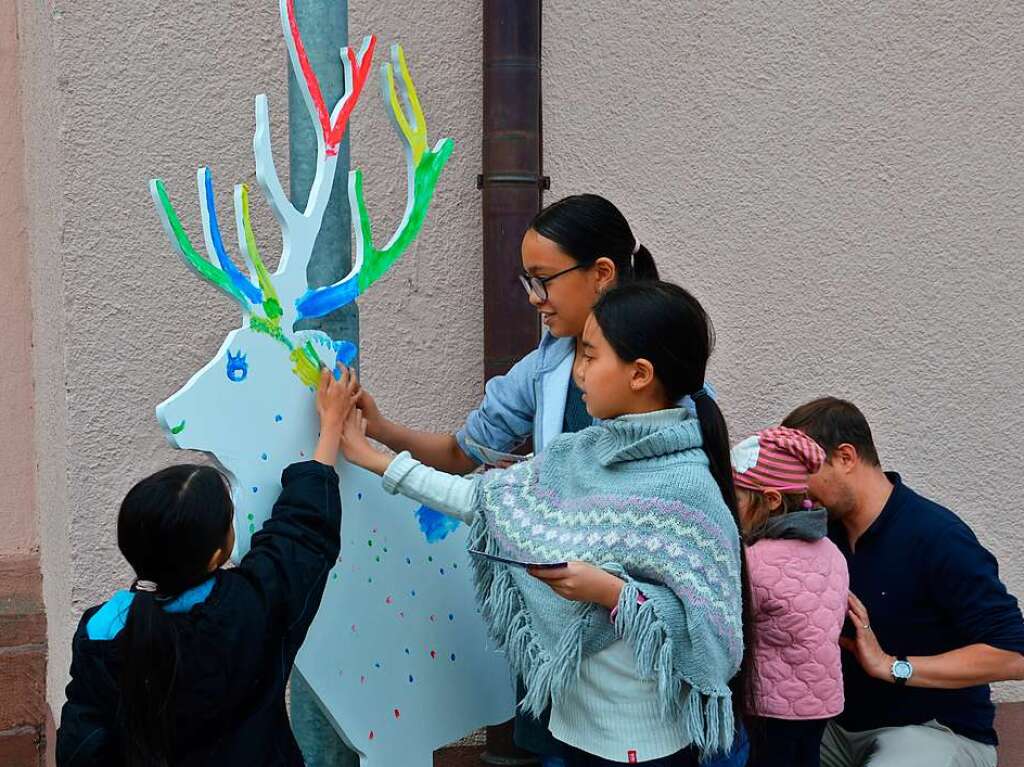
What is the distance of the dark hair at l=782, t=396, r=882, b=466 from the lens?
9.68 ft

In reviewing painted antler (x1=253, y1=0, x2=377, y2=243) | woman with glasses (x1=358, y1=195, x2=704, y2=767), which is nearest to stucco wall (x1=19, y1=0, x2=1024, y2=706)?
woman with glasses (x1=358, y1=195, x2=704, y2=767)

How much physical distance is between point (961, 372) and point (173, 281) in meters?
2.44

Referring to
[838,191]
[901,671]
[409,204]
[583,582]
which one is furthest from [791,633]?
[838,191]

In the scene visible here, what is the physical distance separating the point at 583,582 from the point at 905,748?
45.1 inches

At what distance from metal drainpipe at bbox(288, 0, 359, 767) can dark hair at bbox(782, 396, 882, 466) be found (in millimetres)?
1105

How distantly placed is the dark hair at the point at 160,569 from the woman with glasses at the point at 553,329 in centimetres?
47

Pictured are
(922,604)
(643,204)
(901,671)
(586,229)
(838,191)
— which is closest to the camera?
(586,229)

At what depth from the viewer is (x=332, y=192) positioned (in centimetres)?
244

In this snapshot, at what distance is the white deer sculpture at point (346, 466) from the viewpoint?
221 cm

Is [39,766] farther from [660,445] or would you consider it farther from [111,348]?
[660,445]

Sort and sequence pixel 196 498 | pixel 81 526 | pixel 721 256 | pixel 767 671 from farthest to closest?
pixel 721 256, pixel 81 526, pixel 767 671, pixel 196 498

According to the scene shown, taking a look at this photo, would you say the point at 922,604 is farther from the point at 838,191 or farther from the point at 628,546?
the point at 838,191

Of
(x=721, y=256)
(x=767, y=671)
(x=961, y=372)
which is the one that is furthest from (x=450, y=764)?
(x=961, y=372)

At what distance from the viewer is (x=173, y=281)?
3.38m
